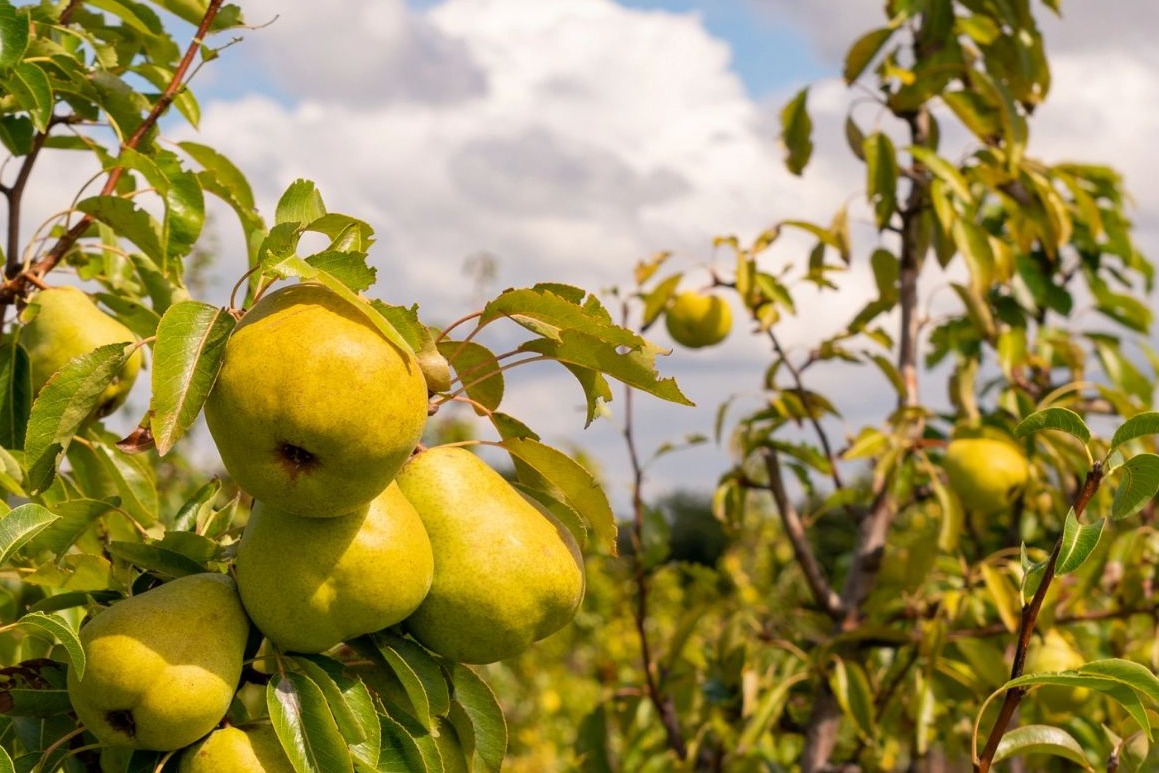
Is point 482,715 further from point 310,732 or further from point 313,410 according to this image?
point 313,410

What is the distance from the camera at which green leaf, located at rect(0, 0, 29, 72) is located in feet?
4.22

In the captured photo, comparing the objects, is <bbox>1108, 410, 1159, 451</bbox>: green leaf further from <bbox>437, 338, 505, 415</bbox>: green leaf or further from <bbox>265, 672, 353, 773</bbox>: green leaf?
<bbox>265, 672, 353, 773</bbox>: green leaf

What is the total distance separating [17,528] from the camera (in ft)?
3.46

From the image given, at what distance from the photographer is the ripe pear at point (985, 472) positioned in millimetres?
2688

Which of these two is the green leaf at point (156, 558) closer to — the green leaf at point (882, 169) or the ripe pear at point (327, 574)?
the ripe pear at point (327, 574)

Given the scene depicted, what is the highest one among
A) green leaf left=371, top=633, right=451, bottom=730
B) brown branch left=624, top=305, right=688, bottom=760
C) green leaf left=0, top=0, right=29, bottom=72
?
green leaf left=0, top=0, right=29, bottom=72

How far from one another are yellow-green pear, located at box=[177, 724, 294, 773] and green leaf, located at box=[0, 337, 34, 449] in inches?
24.8

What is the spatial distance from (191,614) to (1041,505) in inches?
108

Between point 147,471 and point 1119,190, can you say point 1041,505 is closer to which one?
point 1119,190

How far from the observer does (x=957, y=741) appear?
9.39 feet

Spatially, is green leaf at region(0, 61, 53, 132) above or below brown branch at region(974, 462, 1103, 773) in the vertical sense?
above

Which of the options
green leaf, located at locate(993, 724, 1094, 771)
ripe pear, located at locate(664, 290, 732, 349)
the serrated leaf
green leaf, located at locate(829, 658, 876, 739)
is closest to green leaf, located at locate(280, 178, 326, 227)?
the serrated leaf

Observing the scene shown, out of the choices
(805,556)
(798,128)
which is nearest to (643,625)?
(805,556)

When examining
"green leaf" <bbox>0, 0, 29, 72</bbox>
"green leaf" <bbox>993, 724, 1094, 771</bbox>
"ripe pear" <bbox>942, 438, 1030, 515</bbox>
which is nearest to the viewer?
"green leaf" <bbox>993, 724, 1094, 771</bbox>
